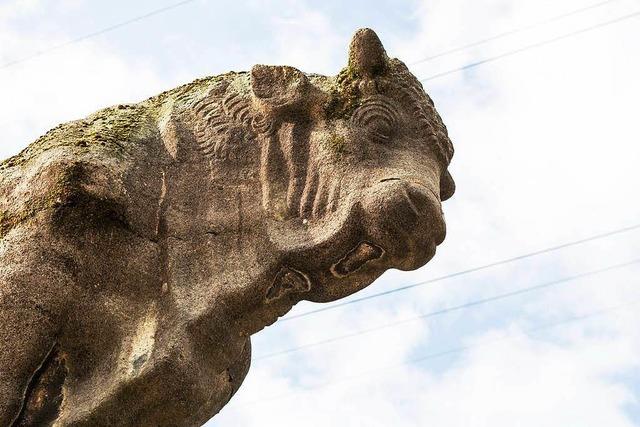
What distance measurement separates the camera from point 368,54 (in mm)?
3402

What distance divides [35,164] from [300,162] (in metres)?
0.90

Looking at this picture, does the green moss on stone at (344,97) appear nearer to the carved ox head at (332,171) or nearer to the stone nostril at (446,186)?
the carved ox head at (332,171)

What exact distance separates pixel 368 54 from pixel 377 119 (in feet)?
0.82

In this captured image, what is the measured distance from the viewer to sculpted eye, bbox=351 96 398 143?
3326 millimetres

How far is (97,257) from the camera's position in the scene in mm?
3092

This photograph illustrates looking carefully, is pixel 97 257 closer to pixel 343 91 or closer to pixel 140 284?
pixel 140 284

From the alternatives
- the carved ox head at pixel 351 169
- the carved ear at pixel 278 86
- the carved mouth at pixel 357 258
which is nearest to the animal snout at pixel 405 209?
the carved ox head at pixel 351 169

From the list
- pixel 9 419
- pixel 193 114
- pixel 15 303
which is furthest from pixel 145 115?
pixel 9 419

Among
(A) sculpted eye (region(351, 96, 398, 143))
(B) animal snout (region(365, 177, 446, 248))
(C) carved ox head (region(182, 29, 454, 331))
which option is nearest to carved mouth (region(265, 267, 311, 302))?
(C) carved ox head (region(182, 29, 454, 331))

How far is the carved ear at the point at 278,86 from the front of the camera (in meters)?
→ 3.35

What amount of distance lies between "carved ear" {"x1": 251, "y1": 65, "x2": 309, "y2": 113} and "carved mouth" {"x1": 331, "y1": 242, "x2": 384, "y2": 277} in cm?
58

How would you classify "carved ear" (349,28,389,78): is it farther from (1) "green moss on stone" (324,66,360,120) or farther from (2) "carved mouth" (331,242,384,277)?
(2) "carved mouth" (331,242,384,277)

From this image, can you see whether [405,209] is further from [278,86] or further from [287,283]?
[278,86]

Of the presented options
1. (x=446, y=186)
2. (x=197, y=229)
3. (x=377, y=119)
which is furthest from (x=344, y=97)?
(x=197, y=229)
